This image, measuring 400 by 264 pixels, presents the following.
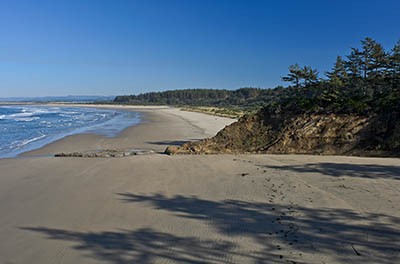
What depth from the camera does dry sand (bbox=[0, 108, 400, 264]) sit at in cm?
433

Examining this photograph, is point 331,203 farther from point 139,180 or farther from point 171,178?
Result: point 139,180

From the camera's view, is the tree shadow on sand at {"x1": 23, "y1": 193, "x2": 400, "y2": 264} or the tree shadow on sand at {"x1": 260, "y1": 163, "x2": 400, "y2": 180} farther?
the tree shadow on sand at {"x1": 260, "y1": 163, "x2": 400, "y2": 180}

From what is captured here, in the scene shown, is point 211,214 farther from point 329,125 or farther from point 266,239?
point 329,125

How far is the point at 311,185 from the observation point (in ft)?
23.3

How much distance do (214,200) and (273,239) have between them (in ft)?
7.21

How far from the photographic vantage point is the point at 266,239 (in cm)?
459

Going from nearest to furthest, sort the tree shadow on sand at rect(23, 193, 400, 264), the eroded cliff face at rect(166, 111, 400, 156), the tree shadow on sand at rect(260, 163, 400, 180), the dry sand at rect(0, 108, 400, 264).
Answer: the tree shadow on sand at rect(23, 193, 400, 264)
the dry sand at rect(0, 108, 400, 264)
the tree shadow on sand at rect(260, 163, 400, 180)
the eroded cliff face at rect(166, 111, 400, 156)

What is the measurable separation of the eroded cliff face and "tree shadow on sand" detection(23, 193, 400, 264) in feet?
21.0

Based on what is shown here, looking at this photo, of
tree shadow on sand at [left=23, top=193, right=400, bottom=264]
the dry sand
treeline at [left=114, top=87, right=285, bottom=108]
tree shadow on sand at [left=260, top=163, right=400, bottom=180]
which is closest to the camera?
tree shadow on sand at [left=23, top=193, right=400, bottom=264]

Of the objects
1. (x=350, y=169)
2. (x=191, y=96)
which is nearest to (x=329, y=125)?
(x=350, y=169)

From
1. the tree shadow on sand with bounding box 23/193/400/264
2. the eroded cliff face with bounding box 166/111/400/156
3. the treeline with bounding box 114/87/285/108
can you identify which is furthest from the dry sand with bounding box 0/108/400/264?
the treeline with bounding box 114/87/285/108

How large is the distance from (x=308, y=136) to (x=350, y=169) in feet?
12.4

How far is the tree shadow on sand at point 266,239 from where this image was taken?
4.11m

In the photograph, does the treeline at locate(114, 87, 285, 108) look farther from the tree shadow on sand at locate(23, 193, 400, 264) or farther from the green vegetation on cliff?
the tree shadow on sand at locate(23, 193, 400, 264)
